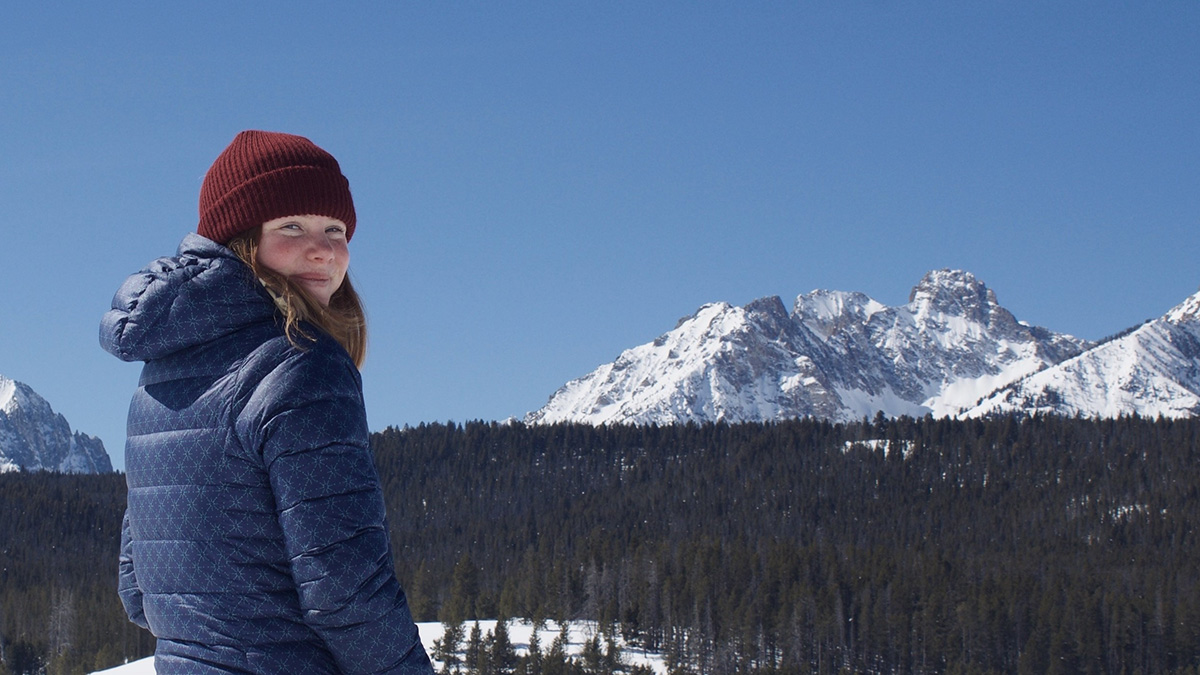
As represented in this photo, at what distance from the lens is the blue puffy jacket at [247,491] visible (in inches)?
143

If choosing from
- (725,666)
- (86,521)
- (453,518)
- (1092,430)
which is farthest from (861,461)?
(86,521)

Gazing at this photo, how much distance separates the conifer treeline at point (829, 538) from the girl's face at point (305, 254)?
329ft

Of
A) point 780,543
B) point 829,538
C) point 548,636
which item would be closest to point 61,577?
point 548,636

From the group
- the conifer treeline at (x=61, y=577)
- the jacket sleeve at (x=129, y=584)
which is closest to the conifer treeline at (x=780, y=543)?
the conifer treeline at (x=61, y=577)

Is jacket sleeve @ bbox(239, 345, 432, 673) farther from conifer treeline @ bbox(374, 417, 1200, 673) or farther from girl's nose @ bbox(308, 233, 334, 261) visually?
conifer treeline @ bbox(374, 417, 1200, 673)

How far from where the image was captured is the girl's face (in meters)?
4.18

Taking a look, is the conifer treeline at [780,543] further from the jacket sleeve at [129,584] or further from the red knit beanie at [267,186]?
the red knit beanie at [267,186]

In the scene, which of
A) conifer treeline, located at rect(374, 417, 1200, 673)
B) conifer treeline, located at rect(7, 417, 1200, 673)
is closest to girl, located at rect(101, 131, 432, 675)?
conifer treeline, located at rect(7, 417, 1200, 673)

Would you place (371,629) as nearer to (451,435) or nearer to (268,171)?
(268,171)

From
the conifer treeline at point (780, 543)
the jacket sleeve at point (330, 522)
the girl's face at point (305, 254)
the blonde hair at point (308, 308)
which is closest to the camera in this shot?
the jacket sleeve at point (330, 522)

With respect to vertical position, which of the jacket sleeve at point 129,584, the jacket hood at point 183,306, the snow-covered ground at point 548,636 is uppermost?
the jacket hood at point 183,306

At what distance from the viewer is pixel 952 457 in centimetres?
18550

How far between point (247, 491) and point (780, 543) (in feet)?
429

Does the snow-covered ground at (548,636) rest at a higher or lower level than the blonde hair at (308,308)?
lower
